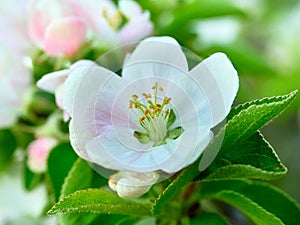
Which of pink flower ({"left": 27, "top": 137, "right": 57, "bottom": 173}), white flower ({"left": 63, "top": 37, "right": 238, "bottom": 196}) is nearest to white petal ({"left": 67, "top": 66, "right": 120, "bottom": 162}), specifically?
white flower ({"left": 63, "top": 37, "right": 238, "bottom": 196})

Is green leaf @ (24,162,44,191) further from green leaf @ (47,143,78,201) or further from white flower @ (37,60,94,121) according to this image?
white flower @ (37,60,94,121)

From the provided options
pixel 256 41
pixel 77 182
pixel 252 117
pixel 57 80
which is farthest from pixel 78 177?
pixel 256 41

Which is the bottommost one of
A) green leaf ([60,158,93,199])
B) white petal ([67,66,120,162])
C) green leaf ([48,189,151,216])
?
green leaf ([60,158,93,199])

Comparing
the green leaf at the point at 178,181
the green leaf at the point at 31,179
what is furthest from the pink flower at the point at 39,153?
the green leaf at the point at 178,181

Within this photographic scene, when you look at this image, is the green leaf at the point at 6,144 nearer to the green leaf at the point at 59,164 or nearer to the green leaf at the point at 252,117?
the green leaf at the point at 59,164

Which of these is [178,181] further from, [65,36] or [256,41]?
[256,41]

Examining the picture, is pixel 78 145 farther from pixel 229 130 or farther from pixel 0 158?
pixel 0 158
